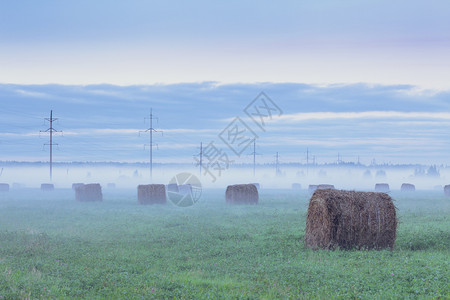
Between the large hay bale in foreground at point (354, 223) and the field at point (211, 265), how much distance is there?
81 cm

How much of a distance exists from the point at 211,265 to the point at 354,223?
6.48m

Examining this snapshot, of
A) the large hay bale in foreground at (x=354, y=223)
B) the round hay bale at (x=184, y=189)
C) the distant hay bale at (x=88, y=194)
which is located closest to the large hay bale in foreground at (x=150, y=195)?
the distant hay bale at (x=88, y=194)

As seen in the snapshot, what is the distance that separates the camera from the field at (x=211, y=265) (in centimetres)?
1255

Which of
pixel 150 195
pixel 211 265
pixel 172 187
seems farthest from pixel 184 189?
pixel 211 265

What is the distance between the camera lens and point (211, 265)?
16031mm

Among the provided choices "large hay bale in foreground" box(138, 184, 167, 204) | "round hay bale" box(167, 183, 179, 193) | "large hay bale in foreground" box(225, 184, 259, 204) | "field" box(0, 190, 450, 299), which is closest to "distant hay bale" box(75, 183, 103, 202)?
"large hay bale in foreground" box(138, 184, 167, 204)

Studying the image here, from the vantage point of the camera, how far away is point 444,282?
12672 mm

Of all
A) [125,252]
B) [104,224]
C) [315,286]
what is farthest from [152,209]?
[315,286]

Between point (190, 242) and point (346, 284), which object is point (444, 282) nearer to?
point (346, 284)

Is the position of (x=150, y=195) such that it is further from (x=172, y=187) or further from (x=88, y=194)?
(x=172, y=187)

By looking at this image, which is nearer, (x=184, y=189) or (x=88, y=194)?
(x=88, y=194)

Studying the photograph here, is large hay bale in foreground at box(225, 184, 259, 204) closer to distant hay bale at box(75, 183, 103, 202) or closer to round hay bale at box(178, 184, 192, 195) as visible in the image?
distant hay bale at box(75, 183, 103, 202)

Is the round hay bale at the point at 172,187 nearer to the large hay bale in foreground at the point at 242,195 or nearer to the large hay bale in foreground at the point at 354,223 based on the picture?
the large hay bale in foreground at the point at 242,195

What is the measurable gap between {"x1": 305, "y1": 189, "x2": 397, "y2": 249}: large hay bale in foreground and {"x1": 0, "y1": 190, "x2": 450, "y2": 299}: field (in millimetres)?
811
